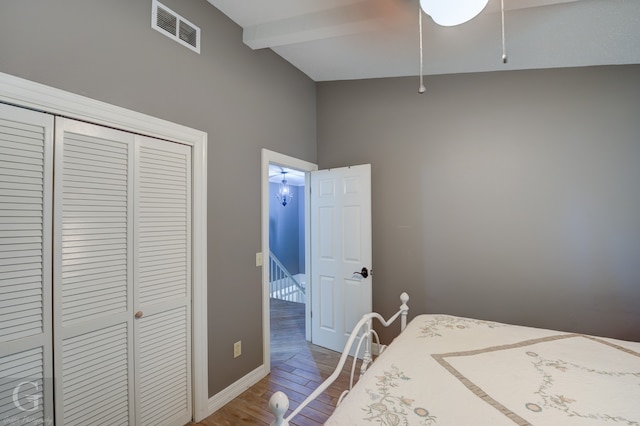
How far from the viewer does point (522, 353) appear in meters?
1.53

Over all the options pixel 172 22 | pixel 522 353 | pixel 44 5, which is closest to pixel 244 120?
pixel 172 22

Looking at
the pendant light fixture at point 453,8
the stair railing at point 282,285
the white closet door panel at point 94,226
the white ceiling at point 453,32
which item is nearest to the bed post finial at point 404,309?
the pendant light fixture at point 453,8

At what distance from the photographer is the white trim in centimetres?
135

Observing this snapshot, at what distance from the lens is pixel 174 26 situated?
189 cm

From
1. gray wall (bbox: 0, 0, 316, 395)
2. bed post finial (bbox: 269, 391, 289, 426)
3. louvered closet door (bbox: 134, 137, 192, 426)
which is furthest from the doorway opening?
bed post finial (bbox: 269, 391, 289, 426)

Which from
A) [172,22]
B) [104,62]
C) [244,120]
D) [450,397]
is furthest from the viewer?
[244,120]

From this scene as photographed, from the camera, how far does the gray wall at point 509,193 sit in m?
2.35

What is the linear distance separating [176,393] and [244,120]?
2086 mm

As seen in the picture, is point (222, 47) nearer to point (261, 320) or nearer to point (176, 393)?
point (261, 320)

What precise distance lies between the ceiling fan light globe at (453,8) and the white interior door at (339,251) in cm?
159

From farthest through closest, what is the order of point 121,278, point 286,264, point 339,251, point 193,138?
1. point 286,264
2. point 339,251
3. point 193,138
4. point 121,278

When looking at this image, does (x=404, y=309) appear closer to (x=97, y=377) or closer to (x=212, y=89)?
(x=97, y=377)

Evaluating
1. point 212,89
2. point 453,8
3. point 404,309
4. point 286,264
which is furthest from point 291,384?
point 286,264

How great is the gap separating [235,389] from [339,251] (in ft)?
5.07
